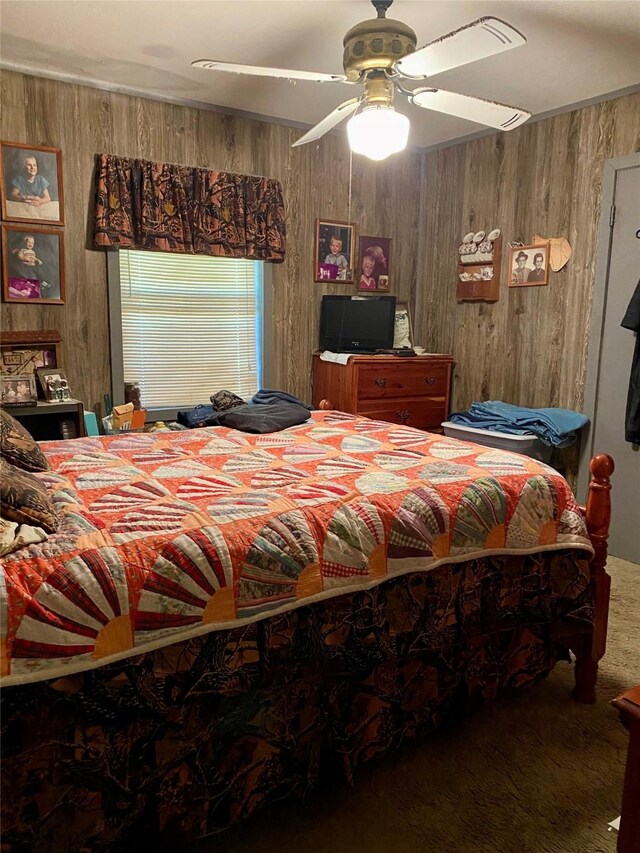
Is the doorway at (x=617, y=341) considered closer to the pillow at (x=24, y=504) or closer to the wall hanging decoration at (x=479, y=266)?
the wall hanging decoration at (x=479, y=266)

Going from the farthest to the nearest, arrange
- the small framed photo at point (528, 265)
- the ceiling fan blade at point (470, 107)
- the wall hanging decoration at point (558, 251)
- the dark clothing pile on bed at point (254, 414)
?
the small framed photo at point (528, 265), the wall hanging decoration at point (558, 251), the dark clothing pile on bed at point (254, 414), the ceiling fan blade at point (470, 107)

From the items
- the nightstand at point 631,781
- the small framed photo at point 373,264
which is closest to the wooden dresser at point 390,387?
the small framed photo at point 373,264

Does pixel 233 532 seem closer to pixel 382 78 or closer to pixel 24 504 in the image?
pixel 24 504

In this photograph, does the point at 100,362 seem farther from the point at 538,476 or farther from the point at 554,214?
the point at 554,214

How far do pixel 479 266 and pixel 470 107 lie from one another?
2026 millimetres

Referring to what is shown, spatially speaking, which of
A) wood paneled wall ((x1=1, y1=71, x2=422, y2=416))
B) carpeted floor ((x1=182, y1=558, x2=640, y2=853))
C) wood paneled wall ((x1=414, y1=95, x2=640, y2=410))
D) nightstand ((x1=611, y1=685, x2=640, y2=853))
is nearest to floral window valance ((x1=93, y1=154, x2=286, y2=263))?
wood paneled wall ((x1=1, y1=71, x2=422, y2=416))

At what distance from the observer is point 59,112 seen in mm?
3457

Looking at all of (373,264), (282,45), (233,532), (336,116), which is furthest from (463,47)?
(373,264)

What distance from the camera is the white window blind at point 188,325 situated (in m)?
3.92

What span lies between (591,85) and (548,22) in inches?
34.9

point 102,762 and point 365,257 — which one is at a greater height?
point 365,257

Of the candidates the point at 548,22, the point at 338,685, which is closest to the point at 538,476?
the point at 338,685

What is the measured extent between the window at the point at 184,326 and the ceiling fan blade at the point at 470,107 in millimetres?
1984

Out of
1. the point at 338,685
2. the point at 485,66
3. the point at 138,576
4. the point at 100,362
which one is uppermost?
the point at 485,66
